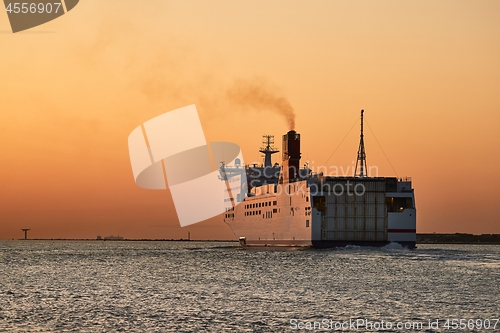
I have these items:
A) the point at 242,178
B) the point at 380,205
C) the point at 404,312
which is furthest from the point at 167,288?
the point at 242,178

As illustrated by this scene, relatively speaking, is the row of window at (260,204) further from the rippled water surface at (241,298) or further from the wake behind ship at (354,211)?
the rippled water surface at (241,298)

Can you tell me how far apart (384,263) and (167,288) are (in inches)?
1134

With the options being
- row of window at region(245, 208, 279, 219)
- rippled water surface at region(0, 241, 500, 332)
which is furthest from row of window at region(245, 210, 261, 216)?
rippled water surface at region(0, 241, 500, 332)

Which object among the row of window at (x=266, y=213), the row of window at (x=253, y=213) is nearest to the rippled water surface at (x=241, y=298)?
the row of window at (x=266, y=213)

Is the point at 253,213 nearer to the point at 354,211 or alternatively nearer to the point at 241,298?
the point at 354,211

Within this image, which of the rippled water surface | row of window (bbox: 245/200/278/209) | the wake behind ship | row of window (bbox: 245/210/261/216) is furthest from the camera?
row of window (bbox: 245/210/261/216)

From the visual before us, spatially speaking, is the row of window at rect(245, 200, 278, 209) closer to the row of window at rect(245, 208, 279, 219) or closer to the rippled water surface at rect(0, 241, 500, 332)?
the row of window at rect(245, 208, 279, 219)

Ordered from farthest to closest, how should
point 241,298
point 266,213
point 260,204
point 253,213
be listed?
point 253,213 < point 260,204 < point 266,213 < point 241,298

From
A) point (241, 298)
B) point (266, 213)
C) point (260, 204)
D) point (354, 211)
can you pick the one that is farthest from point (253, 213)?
→ point (241, 298)

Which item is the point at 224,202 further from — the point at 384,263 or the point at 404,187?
the point at 384,263

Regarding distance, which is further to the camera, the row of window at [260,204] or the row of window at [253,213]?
the row of window at [253,213]

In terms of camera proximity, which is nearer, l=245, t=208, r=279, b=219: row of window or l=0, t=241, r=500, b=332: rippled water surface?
l=0, t=241, r=500, b=332: rippled water surface

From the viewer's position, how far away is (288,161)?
99.8 m

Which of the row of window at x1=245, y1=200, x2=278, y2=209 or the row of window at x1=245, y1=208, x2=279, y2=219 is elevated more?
the row of window at x1=245, y1=200, x2=278, y2=209
